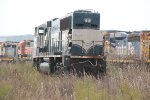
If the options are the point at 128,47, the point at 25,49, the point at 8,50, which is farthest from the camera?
the point at 8,50

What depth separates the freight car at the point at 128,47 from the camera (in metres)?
19.4

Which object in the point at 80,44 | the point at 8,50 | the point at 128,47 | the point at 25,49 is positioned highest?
the point at 80,44

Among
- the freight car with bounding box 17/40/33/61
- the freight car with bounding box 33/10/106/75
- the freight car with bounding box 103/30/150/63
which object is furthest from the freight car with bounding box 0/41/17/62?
the freight car with bounding box 33/10/106/75

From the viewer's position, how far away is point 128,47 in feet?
79.4

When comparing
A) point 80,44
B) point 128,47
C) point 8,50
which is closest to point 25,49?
point 8,50

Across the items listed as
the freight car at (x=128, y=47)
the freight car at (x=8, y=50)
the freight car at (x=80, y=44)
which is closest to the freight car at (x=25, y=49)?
the freight car at (x=8, y=50)

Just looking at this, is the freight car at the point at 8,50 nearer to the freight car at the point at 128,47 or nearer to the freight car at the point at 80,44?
the freight car at the point at 128,47

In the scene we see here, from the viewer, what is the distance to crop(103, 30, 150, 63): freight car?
63.7 feet

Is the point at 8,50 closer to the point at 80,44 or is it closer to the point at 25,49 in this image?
the point at 25,49

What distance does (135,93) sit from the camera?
7.95 m

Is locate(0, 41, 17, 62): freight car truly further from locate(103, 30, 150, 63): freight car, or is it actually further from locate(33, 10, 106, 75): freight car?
locate(33, 10, 106, 75): freight car

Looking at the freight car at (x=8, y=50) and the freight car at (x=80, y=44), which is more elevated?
the freight car at (x=80, y=44)

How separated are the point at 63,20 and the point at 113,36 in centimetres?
1057

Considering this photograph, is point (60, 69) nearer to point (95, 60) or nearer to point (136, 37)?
point (95, 60)
